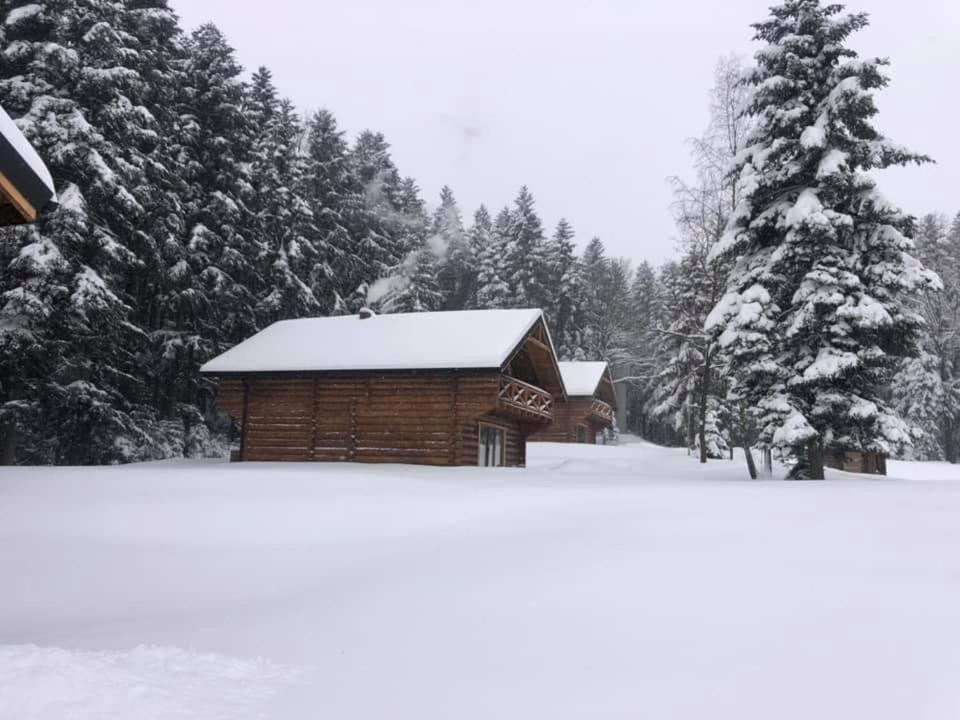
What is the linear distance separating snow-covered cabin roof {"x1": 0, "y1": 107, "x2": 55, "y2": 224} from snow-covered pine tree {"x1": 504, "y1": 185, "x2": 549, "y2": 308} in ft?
166

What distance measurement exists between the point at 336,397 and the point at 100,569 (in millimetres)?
14798

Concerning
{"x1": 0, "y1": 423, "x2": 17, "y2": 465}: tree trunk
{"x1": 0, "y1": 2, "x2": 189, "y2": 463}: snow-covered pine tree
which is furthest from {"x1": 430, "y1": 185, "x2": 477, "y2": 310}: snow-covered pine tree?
{"x1": 0, "y1": 423, "x2": 17, "y2": 465}: tree trunk

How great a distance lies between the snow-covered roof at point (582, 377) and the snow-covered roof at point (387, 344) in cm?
1965

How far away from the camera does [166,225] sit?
90.9 ft

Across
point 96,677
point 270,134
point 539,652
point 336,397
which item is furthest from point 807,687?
point 270,134

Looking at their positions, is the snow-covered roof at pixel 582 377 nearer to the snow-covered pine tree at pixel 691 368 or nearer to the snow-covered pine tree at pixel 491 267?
the snow-covered pine tree at pixel 691 368

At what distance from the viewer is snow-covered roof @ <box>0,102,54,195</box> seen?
8.03 metres

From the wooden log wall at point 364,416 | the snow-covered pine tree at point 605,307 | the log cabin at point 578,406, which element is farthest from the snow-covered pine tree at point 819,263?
the snow-covered pine tree at point 605,307

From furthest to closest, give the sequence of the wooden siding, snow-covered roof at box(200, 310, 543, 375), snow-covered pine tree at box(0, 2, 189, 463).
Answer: the wooden siding < snow-covered roof at box(200, 310, 543, 375) < snow-covered pine tree at box(0, 2, 189, 463)

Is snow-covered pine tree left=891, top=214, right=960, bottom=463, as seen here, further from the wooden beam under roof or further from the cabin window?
the wooden beam under roof

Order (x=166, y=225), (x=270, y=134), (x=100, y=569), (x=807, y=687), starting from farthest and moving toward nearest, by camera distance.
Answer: (x=270, y=134), (x=166, y=225), (x=100, y=569), (x=807, y=687)

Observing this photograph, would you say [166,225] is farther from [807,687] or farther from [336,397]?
[807,687]

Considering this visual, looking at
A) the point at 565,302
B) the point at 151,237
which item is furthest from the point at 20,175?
the point at 565,302

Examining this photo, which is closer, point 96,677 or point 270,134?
point 96,677
